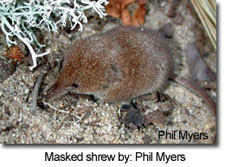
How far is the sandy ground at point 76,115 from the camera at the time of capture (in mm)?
2561

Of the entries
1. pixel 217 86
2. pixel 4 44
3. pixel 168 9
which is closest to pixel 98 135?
pixel 4 44

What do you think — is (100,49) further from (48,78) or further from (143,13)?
(143,13)

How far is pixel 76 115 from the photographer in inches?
107

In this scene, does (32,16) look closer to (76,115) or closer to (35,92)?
(35,92)

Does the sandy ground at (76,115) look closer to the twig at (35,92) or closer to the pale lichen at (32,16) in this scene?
the twig at (35,92)

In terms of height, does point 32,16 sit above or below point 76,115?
above

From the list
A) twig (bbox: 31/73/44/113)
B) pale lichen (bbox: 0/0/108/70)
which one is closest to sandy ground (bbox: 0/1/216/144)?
twig (bbox: 31/73/44/113)

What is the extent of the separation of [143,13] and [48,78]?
1.25 meters

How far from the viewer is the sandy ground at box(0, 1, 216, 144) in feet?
8.40

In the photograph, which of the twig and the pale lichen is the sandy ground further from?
the pale lichen

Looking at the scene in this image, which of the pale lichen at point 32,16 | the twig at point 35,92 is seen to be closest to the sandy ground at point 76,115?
the twig at point 35,92

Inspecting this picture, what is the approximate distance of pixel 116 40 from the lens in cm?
289

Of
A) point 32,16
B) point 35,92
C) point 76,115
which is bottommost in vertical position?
point 76,115

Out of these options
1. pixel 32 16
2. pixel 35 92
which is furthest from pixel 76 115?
pixel 32 16
